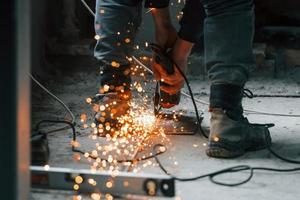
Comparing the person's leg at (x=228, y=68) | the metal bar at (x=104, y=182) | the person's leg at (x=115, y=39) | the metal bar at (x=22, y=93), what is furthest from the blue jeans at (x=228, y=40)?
the metal bar at (x=22, y=93)

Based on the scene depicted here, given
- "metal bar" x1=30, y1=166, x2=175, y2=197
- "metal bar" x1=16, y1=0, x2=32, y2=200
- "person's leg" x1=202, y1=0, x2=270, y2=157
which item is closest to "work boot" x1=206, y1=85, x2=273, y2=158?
"person's leg" x1=202, y1=0, x2=270, y2=157

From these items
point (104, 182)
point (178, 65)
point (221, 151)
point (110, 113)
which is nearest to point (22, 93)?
point (104, 182)

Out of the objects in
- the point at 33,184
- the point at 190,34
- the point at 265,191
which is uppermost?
the point at 190,34

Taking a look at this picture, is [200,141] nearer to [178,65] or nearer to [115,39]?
[178,65]

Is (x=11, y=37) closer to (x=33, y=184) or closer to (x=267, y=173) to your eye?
(x=33, y=184)

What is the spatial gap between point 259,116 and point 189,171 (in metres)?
0.72

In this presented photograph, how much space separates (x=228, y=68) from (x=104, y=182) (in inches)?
33.3

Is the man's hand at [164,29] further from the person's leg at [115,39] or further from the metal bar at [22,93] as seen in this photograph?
the metal bar at [22,93]

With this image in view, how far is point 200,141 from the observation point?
6.43 ft

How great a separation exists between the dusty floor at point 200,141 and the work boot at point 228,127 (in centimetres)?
3

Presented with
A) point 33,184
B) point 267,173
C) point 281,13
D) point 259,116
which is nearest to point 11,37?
point 33,184

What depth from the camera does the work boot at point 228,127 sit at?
1777 mm

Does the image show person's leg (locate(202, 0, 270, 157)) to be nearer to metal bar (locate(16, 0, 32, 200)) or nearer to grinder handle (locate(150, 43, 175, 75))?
grinder handle (locate(150, 43, 175, 75))

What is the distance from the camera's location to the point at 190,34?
205 cm
